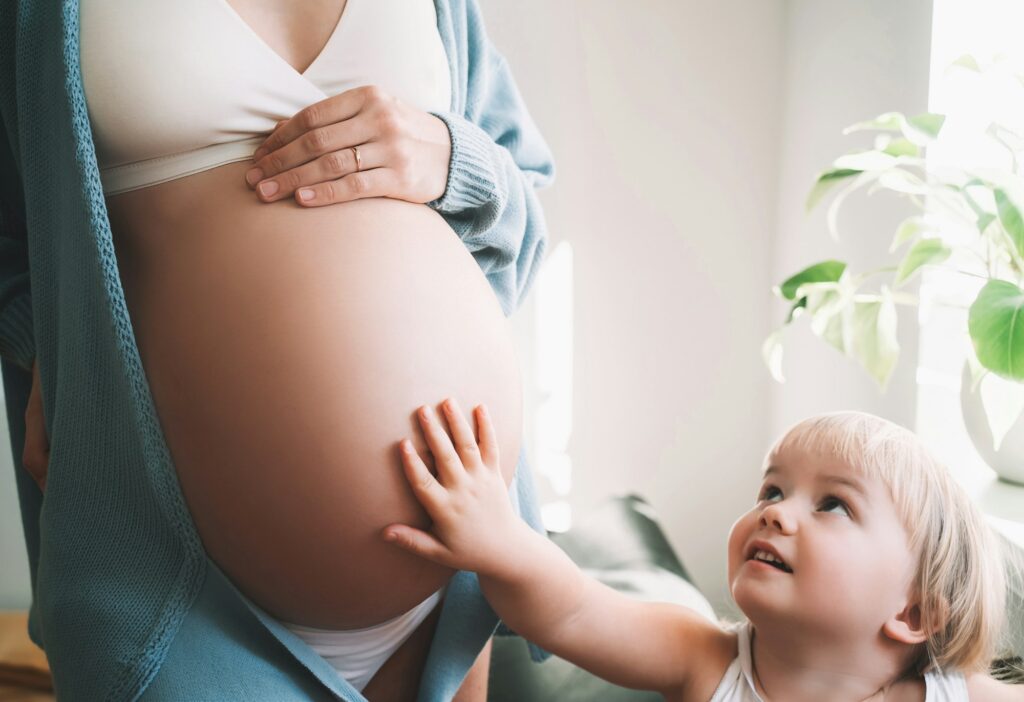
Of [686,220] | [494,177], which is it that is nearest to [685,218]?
[686,220]

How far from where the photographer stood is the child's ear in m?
0.85

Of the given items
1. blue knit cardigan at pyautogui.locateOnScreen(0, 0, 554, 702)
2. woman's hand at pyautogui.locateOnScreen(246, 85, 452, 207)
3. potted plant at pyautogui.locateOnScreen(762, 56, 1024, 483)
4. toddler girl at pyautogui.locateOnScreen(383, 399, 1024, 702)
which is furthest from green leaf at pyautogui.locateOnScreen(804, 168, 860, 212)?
blue knit cardigan at pyautogui.locateOnScreen(0, 0, 554, 702)

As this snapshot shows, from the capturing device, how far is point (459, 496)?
2.47 ft

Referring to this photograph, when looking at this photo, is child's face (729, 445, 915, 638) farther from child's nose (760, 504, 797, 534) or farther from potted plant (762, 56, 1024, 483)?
potted plant (762, 56, 1024, 483)

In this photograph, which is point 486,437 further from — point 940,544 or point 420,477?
point 940,544

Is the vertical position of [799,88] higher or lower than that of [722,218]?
higher

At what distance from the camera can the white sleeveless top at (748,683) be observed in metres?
0.87

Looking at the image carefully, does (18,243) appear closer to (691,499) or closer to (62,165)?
(62,165)

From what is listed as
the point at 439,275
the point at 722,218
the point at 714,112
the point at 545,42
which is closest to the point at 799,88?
the point at 714,112

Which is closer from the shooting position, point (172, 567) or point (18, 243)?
point (172, 567)

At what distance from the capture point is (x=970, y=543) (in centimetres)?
87

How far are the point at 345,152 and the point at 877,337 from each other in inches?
33.5

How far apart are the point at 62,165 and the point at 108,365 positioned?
18cm

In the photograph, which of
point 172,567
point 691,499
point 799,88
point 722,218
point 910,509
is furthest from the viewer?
point 691,499
